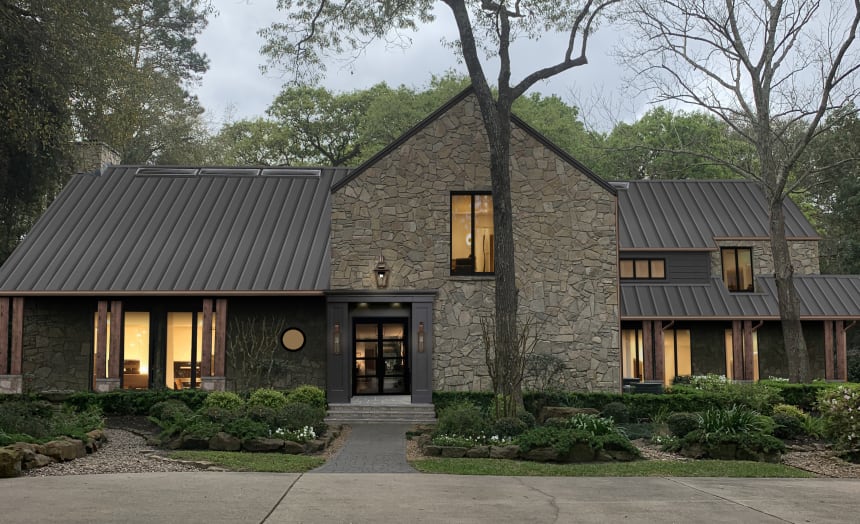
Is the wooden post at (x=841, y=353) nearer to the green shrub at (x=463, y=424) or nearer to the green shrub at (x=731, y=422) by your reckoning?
the green shrub at (x=731, y=422)

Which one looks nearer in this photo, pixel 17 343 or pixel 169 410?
Result: pixel 169 410

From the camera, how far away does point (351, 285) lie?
18.5 metres

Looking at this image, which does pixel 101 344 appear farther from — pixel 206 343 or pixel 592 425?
pixel 592 425

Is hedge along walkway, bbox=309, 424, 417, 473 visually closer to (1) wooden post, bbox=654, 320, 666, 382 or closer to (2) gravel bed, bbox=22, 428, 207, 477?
(2) gravel bed, bbox=22, 428, 207, 477

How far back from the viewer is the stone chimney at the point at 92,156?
979 inches

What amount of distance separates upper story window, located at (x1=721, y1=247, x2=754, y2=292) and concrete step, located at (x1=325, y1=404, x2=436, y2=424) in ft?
40.4

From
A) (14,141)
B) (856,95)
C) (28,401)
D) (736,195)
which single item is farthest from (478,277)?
(14,141)

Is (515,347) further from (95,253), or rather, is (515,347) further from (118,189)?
(118,189)

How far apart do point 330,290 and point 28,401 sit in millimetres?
6805

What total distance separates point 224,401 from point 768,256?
59.1 feet

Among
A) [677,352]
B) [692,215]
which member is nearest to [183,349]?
[677,352]

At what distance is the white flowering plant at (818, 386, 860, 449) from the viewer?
12.6m

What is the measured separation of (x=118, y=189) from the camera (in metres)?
23.3

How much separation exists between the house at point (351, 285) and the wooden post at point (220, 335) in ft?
0.14
